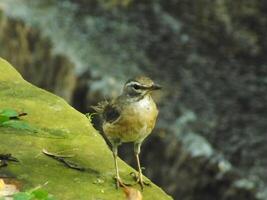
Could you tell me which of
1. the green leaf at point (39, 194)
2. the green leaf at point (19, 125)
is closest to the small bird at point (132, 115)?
the green leaf at point (19, 125)

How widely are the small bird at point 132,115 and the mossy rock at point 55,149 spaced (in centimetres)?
15

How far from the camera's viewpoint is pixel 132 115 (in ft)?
20.1

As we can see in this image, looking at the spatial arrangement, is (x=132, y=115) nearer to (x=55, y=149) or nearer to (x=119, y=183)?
(x=55, y=149)

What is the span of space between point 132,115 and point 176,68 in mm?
7284

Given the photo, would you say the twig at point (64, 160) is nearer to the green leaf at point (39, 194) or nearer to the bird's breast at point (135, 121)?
the bird's breast at point (135, 121)

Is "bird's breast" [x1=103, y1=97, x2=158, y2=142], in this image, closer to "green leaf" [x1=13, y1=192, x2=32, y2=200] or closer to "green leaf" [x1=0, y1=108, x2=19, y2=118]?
"green leaf" [x1=0, y1=108, x2=19, y2=118]

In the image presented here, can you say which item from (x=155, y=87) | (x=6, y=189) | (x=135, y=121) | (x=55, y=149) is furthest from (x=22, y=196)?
(x=155, y=87)

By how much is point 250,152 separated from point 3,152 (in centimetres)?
658

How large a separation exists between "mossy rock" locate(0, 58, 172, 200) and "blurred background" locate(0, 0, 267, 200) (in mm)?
4336

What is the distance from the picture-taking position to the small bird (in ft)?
20.0

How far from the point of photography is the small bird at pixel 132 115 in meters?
6.11

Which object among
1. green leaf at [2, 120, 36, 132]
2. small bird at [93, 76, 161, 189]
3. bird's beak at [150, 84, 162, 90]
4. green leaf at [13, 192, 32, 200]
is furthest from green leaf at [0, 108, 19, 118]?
green leaf at [13, 192, 32, 200]

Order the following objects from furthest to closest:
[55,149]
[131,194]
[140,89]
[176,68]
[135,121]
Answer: [176,68], [140,89], [135,121], [55,149], [131,194]

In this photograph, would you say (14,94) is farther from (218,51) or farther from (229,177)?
(218,51)
